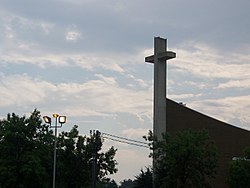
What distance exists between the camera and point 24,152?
4438cm

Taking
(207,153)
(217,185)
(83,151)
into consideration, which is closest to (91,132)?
(83,151)

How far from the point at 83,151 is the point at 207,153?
A: 12942mm

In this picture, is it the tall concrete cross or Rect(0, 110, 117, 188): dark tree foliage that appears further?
the tall concrete cross

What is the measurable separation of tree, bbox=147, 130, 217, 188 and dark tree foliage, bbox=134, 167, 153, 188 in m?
5.05

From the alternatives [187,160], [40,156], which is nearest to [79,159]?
[40,156]

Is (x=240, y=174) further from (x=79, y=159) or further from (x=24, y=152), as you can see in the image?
(x=24, y=152)

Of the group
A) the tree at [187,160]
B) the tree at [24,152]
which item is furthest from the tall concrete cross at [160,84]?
the tree at [24,152]

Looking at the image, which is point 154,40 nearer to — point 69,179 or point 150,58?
point 150,58

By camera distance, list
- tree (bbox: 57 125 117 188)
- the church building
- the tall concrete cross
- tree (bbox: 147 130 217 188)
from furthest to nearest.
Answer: the church building, the tall concrete cross, tree (bbox: 57 125 117 188), tree (bbox: 147 130 217 188)

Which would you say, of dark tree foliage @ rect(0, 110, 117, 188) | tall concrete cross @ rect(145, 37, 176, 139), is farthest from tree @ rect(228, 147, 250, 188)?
dark tree foliage @ rect(0, 110, 117, 188)

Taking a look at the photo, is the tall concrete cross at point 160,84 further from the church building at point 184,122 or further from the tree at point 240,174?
the tree at point 240,174

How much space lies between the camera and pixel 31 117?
46.5m

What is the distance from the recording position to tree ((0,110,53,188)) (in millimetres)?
43219

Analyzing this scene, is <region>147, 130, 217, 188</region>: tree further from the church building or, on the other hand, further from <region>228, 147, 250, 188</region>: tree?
the church building
